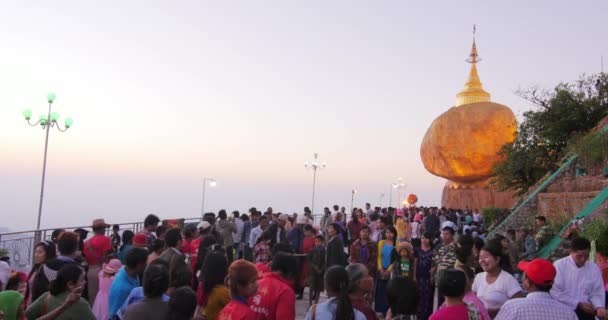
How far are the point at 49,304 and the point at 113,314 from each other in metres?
0.93

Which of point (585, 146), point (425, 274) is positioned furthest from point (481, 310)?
point (585, 146)

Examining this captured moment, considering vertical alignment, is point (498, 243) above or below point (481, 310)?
above

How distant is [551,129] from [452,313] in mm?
20240

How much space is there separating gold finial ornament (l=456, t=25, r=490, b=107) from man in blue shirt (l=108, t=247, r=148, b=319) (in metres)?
45.2

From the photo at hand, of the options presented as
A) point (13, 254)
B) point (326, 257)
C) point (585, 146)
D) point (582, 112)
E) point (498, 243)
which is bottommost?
point (13, 254)

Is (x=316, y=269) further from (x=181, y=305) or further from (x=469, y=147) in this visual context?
(x=469, y=147)

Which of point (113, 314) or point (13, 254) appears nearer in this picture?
point (113, 314)

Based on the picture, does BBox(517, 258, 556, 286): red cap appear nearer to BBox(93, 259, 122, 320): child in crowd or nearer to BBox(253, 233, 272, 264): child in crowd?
BBox(93, 259, 122, 320): child in crowd

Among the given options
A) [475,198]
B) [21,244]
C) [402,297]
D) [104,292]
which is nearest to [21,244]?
[21,244]

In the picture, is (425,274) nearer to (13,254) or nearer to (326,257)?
(326,257)

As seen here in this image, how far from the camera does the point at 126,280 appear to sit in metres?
4.87

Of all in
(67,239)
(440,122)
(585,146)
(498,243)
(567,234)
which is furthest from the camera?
(440,122)

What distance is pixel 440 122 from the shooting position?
1614 inches

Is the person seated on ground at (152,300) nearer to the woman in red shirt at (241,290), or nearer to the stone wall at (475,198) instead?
the woman in red shirt at (241,290)
